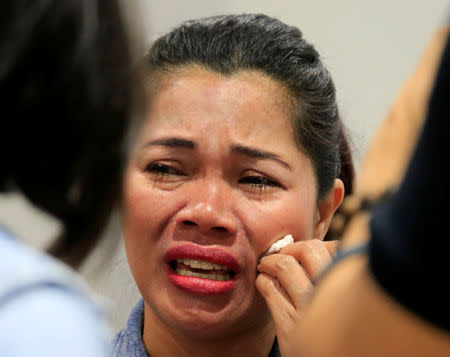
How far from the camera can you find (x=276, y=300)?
1.19 meters

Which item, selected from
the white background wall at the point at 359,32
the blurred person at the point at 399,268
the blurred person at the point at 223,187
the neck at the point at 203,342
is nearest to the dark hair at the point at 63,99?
the blurred person at the point at 399,268

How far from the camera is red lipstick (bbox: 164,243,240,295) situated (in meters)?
1.22

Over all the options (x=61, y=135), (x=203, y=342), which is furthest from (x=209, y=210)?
(x=61, y=135)

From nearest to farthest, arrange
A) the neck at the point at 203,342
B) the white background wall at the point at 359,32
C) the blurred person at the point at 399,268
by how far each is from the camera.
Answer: the blurred person at the point at 399,268
the neck at the point at 203,342
the white background wall at the point at 359,32

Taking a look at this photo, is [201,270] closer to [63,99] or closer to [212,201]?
[212,201]

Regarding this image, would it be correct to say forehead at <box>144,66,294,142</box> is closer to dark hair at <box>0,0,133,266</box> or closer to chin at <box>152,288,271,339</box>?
chin at <box>152,288,271,339</box>

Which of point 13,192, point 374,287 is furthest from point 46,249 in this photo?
point 374,287

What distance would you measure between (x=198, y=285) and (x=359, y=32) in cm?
105

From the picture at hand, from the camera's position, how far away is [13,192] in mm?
554

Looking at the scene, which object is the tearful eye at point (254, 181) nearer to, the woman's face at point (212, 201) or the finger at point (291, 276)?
the woman's face at point (212, 201)

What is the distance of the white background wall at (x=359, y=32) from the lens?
1967mm

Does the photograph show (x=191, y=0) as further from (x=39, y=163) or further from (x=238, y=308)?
(x=39, y=163)

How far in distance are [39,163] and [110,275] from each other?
47.0 inches

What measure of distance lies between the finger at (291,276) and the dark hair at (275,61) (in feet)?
0.70
